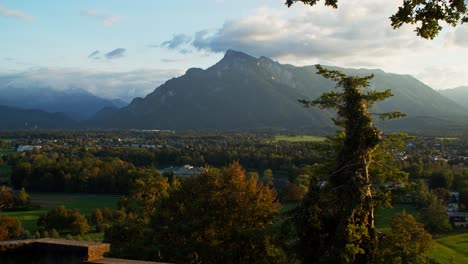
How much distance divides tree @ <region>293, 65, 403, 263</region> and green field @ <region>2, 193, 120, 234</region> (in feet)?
139

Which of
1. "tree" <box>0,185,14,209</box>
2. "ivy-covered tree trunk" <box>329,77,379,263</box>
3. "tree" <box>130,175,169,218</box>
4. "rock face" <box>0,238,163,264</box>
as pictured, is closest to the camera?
"rock face" <box>0,238,163,264</box>

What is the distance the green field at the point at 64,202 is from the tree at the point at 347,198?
4231 centimetres

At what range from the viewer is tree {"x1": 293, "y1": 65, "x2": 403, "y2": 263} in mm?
10203

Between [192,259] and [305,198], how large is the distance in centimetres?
601

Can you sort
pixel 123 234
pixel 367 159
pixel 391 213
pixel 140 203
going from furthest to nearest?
pixel 391 213 → pixel 140 203 → pixel 123 234 → pixel 367 159

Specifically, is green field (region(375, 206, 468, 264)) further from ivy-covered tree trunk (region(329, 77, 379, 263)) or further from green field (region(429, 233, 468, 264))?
ivy-covered tree trunk (region(329, 77, 379, 263))

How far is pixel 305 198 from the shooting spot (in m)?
11.5

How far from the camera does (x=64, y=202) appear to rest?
5991 cm

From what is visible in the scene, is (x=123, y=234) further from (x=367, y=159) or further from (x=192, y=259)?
(x=367, y=159)

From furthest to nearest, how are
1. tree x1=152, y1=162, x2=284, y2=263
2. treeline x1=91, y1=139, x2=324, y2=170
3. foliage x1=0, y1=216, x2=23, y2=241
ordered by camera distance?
treeline x1=91, y1=139, x2=324, y2=170 → foliage x1=0, y1=216, x2=23, y2=241 → tree x1=152, y1=162, x2=284, y2=263

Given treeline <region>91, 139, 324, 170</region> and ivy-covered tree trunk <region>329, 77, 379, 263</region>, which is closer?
ivy-covered tree trunk <region>329, 77, 379, 263</region>

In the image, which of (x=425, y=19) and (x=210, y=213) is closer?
(x=425, y=19)

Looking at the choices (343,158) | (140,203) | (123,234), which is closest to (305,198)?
(343,158)

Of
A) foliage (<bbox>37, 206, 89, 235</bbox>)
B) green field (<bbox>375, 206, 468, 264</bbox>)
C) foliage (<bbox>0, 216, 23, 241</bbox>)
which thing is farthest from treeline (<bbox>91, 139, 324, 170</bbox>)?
foliage (<bbox>0, 216, 23, 241</bbox>)
